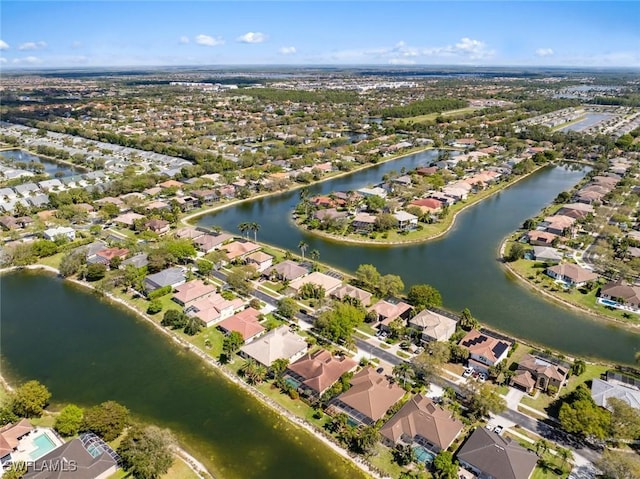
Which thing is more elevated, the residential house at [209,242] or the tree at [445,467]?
the residential house at [209,242]

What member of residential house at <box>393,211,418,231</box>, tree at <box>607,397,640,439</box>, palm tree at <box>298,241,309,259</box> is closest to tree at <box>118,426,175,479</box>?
tree at <box>607,397,640,439</box>

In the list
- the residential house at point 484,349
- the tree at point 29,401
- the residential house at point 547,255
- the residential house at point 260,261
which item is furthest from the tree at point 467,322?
the tree at point 29,401

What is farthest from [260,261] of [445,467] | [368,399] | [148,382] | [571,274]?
[571,274]

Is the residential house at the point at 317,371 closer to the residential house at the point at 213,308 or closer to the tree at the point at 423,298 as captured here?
the tree at the point at 423,298

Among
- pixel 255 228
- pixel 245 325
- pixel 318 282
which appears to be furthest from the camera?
pixel 255 228

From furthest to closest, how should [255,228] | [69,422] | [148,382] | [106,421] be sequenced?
[255,228] → [148,382] → [69,422] → [106,421]

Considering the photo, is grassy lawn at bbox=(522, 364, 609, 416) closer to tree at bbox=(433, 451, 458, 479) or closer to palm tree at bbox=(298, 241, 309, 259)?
tree at bbox=(433, 451, 458, 479)

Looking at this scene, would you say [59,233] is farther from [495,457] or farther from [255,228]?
[495,457]
